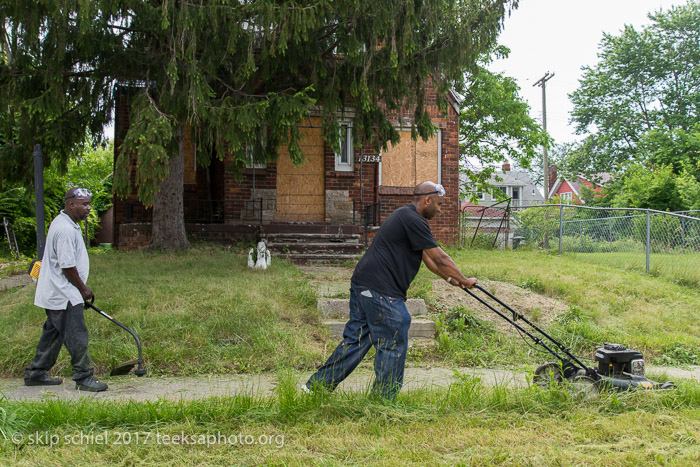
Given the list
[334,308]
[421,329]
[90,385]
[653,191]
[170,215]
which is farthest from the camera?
[653,191]

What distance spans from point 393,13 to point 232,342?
220 inches

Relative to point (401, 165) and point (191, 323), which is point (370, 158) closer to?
point (401, 165)

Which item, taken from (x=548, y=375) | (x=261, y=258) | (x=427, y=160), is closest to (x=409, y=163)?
(x=427, y=160)

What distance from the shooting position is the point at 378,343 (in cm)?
Answer: 438

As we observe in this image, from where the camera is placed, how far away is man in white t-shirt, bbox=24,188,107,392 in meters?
4.96

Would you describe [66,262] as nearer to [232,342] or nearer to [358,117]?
[232,342]

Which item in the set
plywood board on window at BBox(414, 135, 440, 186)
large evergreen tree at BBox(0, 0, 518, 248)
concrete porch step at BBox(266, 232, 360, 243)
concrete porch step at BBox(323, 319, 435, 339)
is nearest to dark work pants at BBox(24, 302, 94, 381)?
concrete porch step at BBox(323, 319, 435, 339)

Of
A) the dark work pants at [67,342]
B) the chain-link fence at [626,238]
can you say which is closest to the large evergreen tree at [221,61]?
the dark work pants at [67,342]

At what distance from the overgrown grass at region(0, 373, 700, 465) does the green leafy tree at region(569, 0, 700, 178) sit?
34.0 metres

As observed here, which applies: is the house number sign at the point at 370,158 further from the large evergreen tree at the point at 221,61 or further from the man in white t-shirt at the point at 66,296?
the man in white t-shirt at the point at 66,296

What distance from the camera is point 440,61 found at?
31.3 feet

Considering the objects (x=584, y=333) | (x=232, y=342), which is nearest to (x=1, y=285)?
(x=232, y=342)

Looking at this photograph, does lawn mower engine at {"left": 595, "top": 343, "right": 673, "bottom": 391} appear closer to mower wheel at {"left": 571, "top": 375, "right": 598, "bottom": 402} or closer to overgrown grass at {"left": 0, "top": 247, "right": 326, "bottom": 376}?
mower wheel at {"left": 571, "top": 375, "right": 598, "bottom": 402}

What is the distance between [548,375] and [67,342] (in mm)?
4160
